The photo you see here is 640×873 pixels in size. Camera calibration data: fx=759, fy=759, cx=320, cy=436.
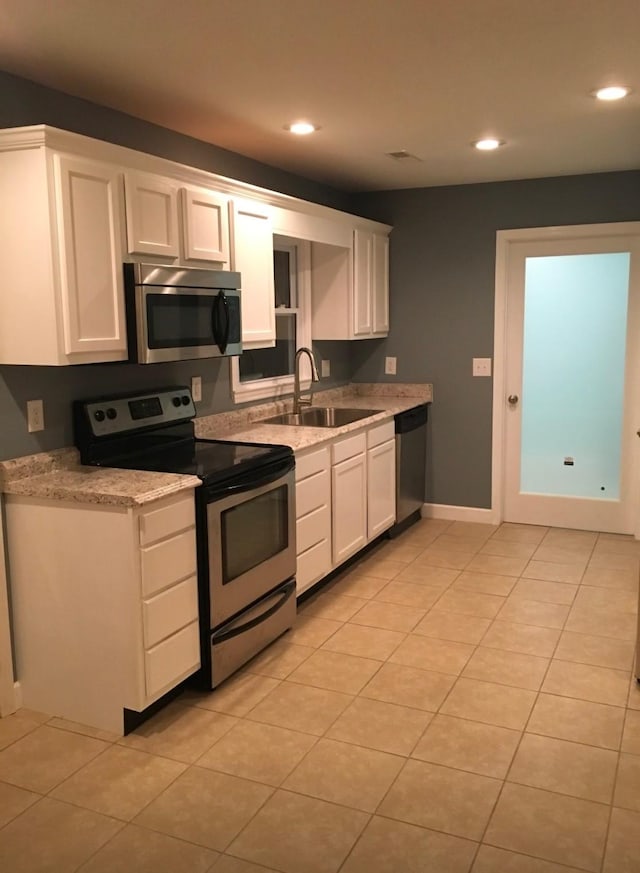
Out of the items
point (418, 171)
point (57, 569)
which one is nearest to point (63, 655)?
point (57, 569)

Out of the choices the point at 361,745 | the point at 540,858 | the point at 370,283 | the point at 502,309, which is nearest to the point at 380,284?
the point at 370,283

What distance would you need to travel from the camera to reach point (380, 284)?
212 inches

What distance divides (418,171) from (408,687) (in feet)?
10.4

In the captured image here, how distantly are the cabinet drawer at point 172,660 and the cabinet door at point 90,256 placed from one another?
1.08m

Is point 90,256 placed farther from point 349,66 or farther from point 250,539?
point 250,539

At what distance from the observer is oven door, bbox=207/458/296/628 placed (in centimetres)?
295

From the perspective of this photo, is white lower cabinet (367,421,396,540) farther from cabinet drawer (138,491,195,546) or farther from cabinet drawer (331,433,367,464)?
cabinet drawer (138,491,195,546)

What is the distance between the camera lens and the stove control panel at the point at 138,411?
3102 millimetres

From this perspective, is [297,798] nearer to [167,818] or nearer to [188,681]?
[167,818]

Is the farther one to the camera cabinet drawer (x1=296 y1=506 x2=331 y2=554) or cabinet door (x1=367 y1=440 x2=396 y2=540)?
cabinet door (x1=367 y1=440 x2=396 y2=540)

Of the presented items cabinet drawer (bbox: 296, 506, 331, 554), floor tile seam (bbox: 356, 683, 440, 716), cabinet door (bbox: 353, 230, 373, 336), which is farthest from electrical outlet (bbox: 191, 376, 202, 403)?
floor tile seam (bbox: 356, 683, 440, 716)

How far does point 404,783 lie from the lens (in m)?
2.47

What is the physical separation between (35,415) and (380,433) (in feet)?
7.59

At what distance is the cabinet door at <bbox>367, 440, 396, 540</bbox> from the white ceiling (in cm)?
178
